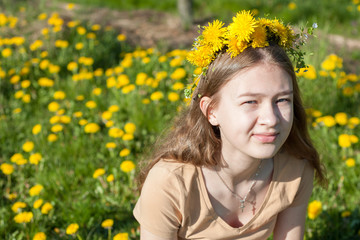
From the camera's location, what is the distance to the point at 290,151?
200cm

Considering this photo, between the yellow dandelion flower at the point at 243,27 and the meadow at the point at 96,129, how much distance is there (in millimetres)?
602

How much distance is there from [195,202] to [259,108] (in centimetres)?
49

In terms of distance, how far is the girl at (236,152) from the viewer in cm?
160

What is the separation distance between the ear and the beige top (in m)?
0.21

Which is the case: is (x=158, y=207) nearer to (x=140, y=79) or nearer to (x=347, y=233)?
(x=347, y=233)

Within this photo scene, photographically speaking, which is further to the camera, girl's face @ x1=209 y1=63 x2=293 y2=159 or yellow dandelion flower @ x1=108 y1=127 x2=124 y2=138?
yellow dandelion flower @ x1=108 y1=127 x2=124 y2=138

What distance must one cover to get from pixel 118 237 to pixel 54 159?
112 cm

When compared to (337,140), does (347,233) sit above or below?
below

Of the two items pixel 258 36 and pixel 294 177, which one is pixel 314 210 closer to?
pixel 294 177

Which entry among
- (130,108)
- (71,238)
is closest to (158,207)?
(71,238)

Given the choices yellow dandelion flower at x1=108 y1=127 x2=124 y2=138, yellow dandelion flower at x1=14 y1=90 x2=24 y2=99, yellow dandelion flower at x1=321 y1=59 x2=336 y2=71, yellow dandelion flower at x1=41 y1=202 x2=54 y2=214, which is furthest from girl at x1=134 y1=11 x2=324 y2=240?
yellow dandelion flower at x1=14 y1=90 x2=24 y2=99

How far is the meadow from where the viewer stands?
2.59 m

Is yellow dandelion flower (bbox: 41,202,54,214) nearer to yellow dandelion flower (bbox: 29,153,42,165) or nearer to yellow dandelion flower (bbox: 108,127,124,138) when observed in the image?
yellow dandelion flower (bbox: 29,153,42,165)

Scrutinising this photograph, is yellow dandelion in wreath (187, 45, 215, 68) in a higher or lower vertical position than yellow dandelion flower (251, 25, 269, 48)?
lower
